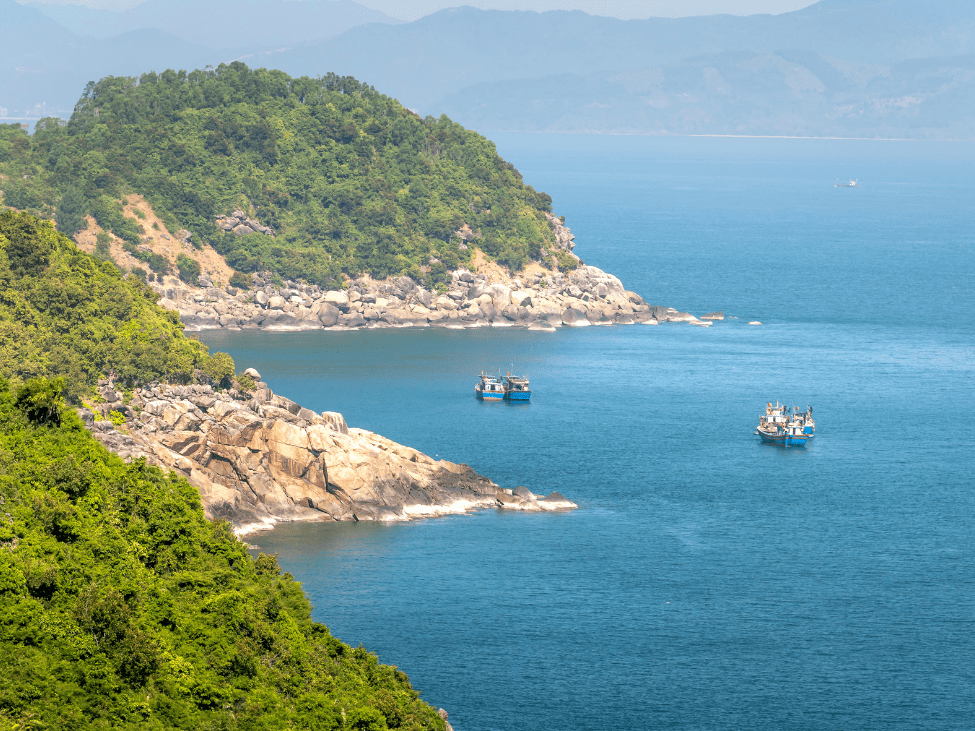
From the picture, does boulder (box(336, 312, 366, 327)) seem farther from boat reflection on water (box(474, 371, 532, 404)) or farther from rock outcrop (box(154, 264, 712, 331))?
boat reflection on water (box(474, 371, 532, 404))

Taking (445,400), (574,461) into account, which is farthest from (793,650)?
(445,400)

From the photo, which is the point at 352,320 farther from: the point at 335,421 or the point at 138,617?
the point at 138,617

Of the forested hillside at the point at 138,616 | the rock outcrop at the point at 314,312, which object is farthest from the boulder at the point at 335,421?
the rock outcrop at the point at 314,312

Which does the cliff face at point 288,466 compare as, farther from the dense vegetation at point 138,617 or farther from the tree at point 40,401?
the tree at point 40,401

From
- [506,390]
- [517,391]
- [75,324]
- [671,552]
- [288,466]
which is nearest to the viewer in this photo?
[671,552]

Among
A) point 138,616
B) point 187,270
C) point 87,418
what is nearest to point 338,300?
point 187,270
